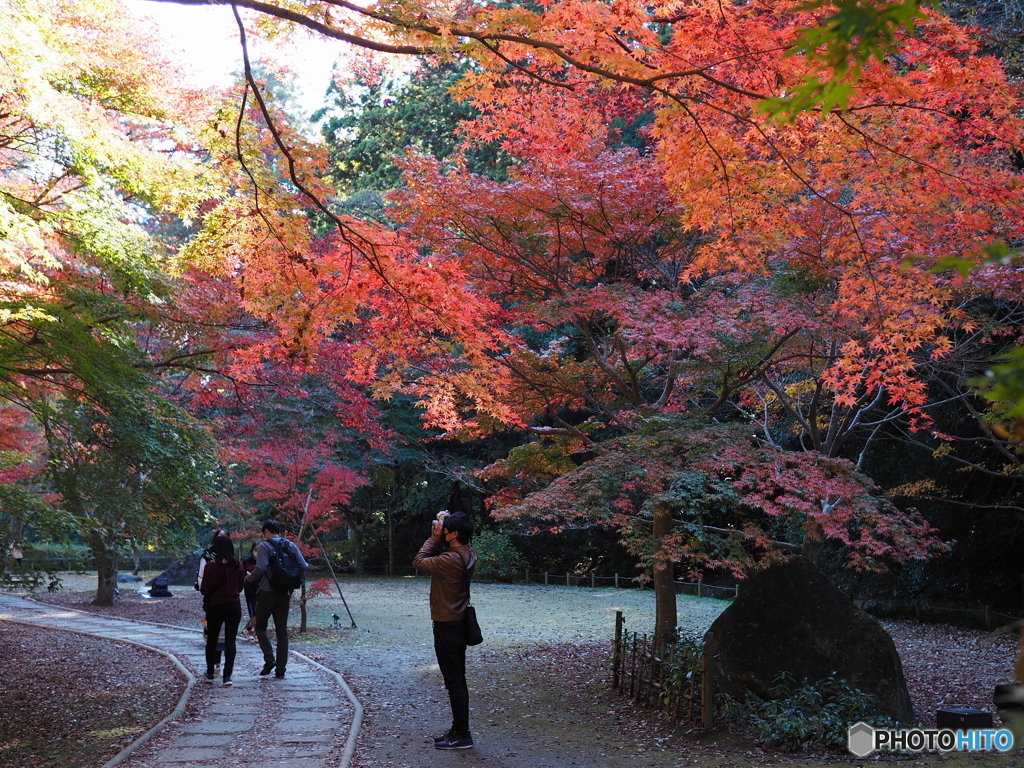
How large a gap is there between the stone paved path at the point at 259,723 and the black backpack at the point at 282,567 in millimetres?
854

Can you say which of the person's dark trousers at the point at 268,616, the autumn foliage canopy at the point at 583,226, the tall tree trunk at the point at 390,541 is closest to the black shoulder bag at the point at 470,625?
the autumn foliage canopy at the point at 583,226

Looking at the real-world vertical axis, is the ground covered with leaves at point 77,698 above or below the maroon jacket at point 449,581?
below

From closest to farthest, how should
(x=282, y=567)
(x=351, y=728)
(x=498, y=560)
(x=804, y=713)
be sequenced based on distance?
(x=351, y=728) < (x=804, y=713) < (x=282, y=567) < (x=498, y=560)

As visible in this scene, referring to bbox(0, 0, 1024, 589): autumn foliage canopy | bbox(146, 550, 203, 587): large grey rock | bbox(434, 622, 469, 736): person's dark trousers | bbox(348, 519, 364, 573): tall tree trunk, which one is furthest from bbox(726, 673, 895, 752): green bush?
bbox(348, 519, 364, 573): tall tree trunk

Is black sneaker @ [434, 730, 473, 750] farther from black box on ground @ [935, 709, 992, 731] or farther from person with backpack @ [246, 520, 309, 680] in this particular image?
black box on ground @ [935, 709, 992, 731]

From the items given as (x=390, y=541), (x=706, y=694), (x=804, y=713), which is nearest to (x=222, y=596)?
(x=706, y=694)

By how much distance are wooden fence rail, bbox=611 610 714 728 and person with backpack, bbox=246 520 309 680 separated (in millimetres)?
3237

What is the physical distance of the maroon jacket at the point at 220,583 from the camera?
688 centimetres

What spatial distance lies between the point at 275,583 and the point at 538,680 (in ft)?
10.5

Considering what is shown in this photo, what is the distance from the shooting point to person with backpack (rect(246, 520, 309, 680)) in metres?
7.20

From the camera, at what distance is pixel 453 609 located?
210 inches

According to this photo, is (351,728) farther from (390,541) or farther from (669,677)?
(390,541)

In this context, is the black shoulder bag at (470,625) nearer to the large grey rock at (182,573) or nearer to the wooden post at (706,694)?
the wooden post at (706,694)

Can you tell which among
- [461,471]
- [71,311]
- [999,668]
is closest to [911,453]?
[999,668]
